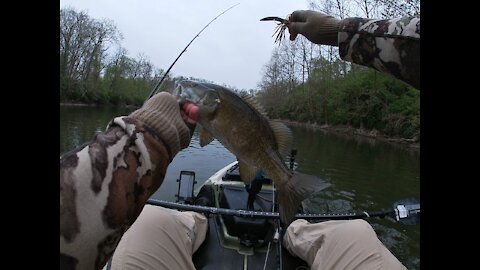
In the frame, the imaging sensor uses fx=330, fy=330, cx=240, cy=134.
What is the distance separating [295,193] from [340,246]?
3.24ft

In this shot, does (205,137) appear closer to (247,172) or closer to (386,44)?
(247,172)

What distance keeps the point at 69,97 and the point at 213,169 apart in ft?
154

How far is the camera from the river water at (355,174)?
9.21 metres

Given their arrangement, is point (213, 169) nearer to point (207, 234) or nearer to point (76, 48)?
point (207, 234)

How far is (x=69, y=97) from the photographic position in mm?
54156

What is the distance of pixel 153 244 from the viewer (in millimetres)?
2535

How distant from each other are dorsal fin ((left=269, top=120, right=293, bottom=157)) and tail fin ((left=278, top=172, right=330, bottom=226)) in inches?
9.0

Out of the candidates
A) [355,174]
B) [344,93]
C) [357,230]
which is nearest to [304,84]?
[344,93]

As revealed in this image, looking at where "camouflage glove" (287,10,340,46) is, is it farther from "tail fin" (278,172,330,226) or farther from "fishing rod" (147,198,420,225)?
"fishing rod" (147,198,420,225)

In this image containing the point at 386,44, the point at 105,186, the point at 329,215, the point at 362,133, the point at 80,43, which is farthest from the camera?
the point at 80,43

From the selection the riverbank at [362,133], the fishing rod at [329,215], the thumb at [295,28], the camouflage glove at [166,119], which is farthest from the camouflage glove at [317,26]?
the riverbank at [362,133]

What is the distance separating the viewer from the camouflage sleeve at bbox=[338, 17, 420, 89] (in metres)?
1.96

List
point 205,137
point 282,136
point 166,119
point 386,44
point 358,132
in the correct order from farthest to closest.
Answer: point 358,132, point 282,136, point 205,137, point 386,44, point 166,119

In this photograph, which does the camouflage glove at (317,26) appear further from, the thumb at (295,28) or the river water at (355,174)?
the river water at (355,174)
